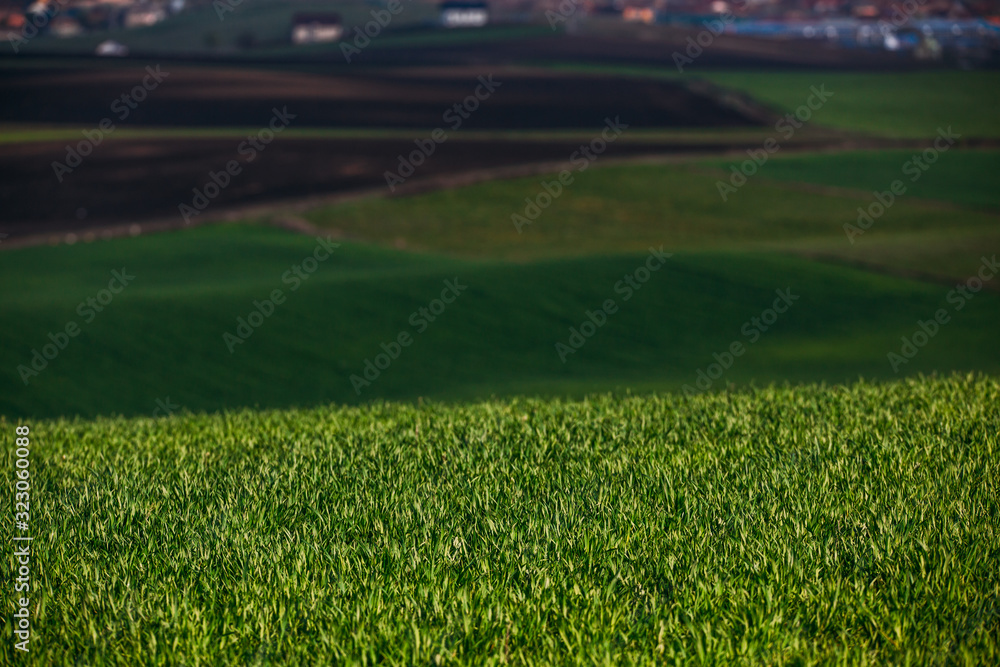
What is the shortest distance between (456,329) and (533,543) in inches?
637

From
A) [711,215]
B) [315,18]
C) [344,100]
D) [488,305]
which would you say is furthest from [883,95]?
[315,18]

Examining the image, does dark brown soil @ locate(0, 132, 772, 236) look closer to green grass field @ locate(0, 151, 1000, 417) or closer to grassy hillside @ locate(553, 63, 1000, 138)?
green grass field @ locate(0, 151, 1000, 417)

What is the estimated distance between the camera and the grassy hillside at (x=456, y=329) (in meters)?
19.5

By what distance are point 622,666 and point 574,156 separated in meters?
39.5

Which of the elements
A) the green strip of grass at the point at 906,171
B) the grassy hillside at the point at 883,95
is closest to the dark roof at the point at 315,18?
the grassy hillside at the point at 883,95

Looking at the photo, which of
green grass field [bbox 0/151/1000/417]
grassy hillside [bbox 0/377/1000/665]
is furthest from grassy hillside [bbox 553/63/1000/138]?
grassy hillside [bbox 0/377/1000/665]

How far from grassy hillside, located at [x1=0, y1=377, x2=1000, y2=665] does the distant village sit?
70.7 m

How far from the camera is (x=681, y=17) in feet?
344

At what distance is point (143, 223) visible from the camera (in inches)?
1288

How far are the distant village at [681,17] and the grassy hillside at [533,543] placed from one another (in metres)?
70.7

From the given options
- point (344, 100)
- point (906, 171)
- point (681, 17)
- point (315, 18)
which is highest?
point (906, 171)

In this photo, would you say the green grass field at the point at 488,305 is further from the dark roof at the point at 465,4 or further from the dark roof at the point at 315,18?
the dark roof at the point at 465,4

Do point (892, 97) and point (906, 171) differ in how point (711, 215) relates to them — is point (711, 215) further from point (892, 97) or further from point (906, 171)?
point (892, 97)

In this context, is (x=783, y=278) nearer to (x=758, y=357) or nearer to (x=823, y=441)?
(x=758, y=357)
